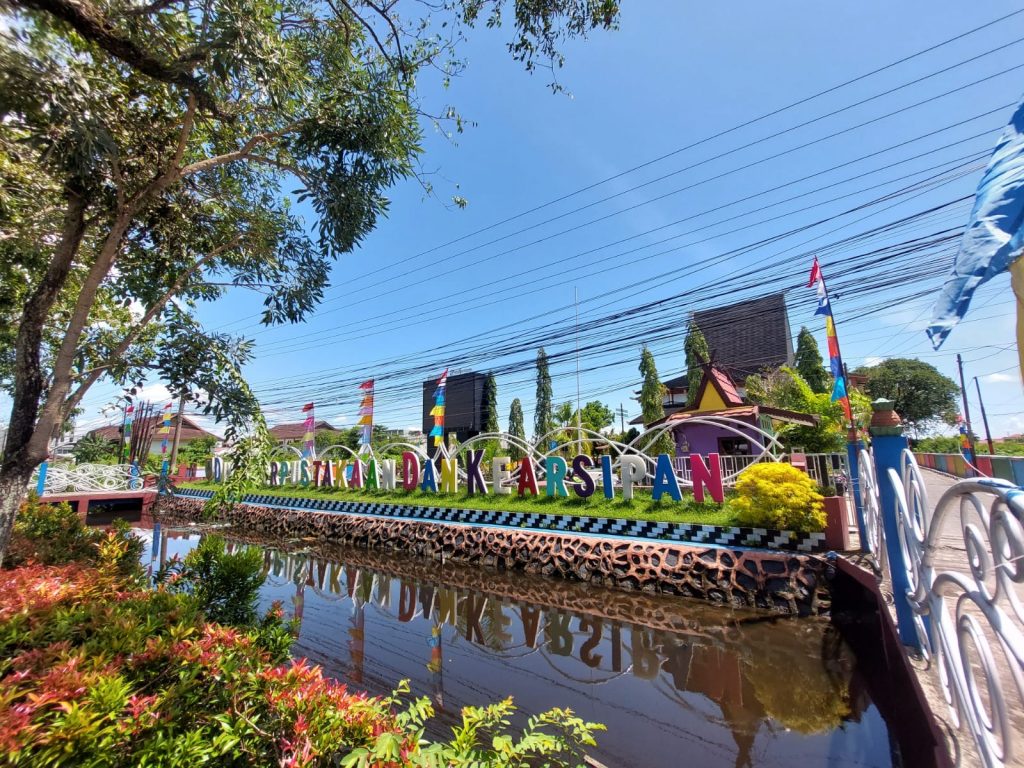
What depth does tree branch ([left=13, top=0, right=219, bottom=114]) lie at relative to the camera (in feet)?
6.66

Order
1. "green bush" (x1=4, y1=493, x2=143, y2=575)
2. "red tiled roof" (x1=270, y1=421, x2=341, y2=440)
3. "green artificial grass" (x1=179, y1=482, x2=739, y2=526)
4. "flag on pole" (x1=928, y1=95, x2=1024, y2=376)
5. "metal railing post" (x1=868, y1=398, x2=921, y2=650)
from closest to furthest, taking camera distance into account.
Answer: "flag on pole" (x1=928, y1=95, x2=1024, y2=376) → "metal railing post" (x1=868, y1=398, x2=921, y2=650) → "green bush" (x1=4, y1=493, x2=143, y2=575) → "green artificial grass" (x1=179, y1=482, x2=739, y2=526) → "red tiled roof" (x1=270, y1=421, x2=341, y2=440)

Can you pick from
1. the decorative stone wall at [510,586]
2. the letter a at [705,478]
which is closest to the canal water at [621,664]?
the decorative stone wall at [510,586]

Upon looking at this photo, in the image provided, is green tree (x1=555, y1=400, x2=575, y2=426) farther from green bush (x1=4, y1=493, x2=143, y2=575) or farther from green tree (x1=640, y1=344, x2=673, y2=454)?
green bush (x1=4, y1=493, x2=143, y2=575)

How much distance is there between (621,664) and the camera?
434 centimetres

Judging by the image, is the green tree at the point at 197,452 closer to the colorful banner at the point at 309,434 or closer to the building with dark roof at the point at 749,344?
the colorful banner at the point at 309,434

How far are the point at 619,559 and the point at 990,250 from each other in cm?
617

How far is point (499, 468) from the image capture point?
1017 cm

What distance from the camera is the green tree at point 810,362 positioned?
22422 millimetres

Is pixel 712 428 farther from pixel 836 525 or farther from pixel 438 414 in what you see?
pixel 438 414

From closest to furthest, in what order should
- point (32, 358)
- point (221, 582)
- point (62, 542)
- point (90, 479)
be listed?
1. point (32, 358)
2. point (221, 582)
3. point (62, 542)
4. point (90, 479)

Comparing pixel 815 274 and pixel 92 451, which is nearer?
pixel 815 274

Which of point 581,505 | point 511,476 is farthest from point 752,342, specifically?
point 581,505

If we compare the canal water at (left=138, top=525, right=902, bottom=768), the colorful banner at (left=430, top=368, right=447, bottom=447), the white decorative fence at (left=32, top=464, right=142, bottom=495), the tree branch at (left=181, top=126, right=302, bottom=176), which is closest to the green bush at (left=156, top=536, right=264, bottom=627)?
the canal water at (left=138, top=525, right=902, bottom=768)

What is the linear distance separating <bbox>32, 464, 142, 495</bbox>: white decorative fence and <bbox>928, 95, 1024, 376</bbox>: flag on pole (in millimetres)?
21577
